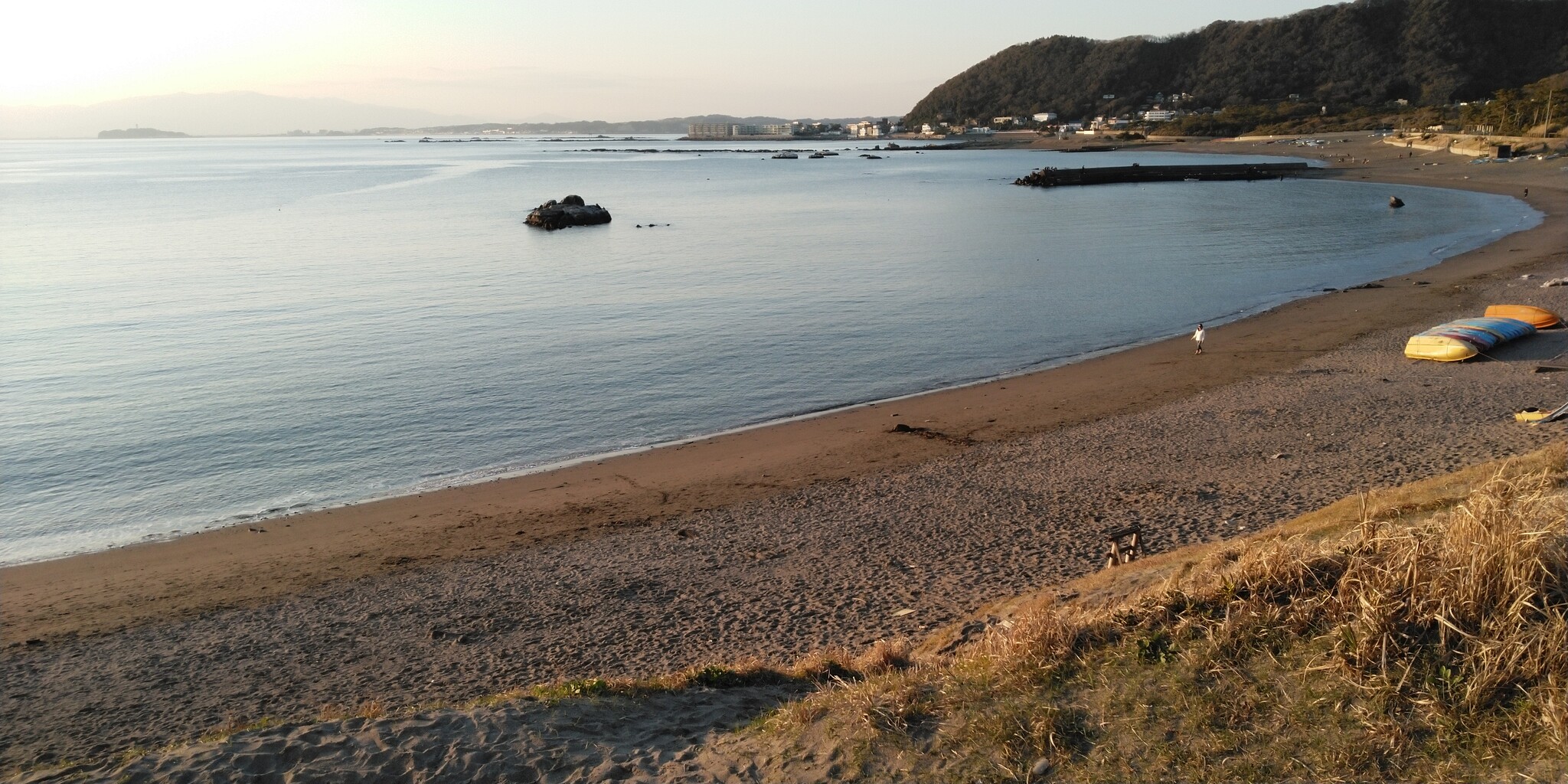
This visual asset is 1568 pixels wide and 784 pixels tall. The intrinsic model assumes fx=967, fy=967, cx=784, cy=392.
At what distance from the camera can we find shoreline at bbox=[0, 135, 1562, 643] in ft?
45.8

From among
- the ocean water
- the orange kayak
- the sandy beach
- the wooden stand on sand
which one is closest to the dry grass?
the sandy beach

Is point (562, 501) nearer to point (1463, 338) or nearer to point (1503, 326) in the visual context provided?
point (1463, 338)

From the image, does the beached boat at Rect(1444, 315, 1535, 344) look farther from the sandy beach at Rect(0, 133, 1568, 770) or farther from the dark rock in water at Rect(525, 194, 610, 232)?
the dark rock in water at Rect(525, 194, 610, 232)

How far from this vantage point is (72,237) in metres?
66.1

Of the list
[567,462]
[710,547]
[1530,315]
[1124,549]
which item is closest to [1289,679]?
[1124,549]

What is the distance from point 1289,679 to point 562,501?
43.0 ft

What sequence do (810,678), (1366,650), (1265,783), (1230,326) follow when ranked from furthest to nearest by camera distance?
(1230,326), (810,678), (1366,650), (1265,783)

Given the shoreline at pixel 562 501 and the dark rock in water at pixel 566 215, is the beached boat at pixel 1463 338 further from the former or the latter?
the dark rock in water at pixel 566 215

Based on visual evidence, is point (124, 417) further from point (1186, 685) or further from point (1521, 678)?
point (1521, 678)

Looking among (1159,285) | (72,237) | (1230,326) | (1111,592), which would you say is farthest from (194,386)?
(72,237)

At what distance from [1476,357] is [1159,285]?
753 inches

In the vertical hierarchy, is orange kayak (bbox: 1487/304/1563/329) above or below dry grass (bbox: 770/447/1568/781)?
below

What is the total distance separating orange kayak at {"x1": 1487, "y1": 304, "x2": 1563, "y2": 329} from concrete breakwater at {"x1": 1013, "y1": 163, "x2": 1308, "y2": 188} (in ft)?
274

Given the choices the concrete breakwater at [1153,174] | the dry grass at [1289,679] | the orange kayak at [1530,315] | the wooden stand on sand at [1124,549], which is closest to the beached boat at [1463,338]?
the orange kayak at [1530,315]
